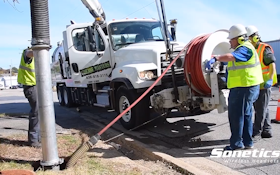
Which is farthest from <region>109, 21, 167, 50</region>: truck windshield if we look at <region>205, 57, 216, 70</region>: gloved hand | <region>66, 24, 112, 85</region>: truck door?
<region>205, 57, 216, 70</region>: gloved hand

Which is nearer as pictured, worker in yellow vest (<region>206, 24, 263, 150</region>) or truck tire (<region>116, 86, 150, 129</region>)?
worker in yellow vest (<region>206, 24, 263, 150</region>)

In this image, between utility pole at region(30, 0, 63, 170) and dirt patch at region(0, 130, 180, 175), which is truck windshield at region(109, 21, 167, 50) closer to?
dirt patch at region(0, 130, 180, 175)

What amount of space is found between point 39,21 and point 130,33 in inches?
157

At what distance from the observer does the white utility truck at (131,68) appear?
5.89 meters

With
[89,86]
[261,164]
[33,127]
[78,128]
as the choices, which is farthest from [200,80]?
[89,86]

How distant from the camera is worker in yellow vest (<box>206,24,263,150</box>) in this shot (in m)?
4.50

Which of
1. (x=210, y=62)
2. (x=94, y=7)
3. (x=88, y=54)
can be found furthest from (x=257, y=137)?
(x=94, y=7)

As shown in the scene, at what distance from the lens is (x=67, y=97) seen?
39.4 ft

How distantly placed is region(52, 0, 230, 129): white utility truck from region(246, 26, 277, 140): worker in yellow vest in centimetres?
64

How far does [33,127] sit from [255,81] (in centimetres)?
389

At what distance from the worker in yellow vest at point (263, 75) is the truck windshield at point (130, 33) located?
297cm

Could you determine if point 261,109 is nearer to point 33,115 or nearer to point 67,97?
point 33,115

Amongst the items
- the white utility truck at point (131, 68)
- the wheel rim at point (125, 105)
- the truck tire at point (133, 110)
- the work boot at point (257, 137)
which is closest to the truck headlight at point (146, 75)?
the white utility truck at point (131, 68)

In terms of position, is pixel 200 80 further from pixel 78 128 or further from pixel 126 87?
pixel 78 128
